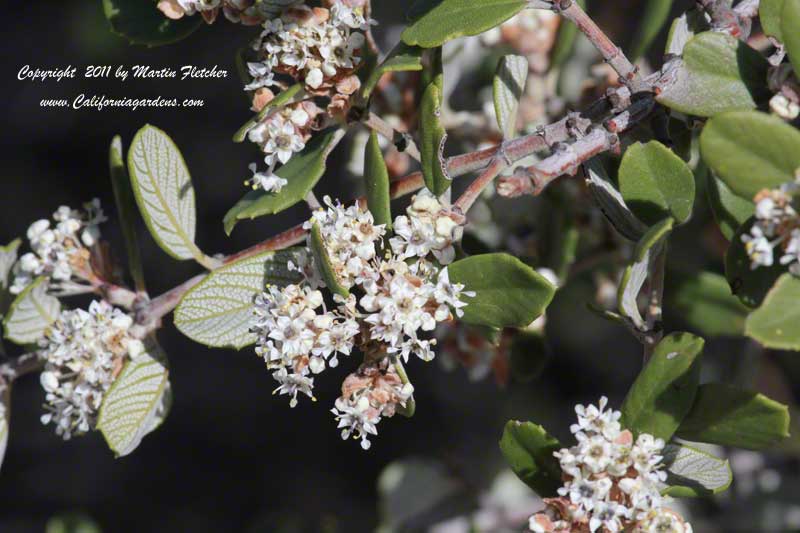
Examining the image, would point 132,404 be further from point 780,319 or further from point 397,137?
point 780,319

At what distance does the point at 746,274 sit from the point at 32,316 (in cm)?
104

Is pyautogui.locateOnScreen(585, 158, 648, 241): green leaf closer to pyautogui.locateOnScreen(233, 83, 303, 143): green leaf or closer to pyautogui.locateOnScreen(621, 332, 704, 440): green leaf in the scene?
pyautogui.locateOnScreen(621, 332, 704, 440): green leaf

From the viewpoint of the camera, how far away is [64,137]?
9.70 ft

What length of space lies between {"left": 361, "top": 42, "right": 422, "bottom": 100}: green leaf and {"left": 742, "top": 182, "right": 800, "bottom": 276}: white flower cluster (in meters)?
0.44

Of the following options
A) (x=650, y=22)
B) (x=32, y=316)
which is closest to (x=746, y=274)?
(x=650, y=22)

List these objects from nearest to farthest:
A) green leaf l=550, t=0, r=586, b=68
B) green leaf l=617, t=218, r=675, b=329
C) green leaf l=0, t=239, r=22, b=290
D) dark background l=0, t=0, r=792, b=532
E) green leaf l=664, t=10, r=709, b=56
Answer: green leaf l=617, t=218, r=675, b=329 → green leaf l=664, t=10, r=709, b=56 → green leaf l=0, t=239, r=22, b=290 → green leaf l=550, t=0, r=586, b=68 → dark background l=0, t=0, r=792, b=532

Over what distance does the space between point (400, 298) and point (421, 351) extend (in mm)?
90

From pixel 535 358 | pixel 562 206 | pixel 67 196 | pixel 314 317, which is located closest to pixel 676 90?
pixel 314 317

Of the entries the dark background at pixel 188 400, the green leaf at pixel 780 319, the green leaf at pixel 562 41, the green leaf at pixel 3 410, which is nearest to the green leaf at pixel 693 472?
the green leaf at pixel 780 319

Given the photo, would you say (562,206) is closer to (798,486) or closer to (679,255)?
(679,255)

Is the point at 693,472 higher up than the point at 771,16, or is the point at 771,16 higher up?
the point at 771,16

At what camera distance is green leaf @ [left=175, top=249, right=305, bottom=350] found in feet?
4.12

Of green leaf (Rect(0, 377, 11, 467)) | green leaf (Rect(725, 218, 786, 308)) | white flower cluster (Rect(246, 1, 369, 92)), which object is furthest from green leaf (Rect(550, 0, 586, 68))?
green leaf (Rect(0, 377, 11, 467))

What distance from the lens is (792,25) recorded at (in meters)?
0.98
